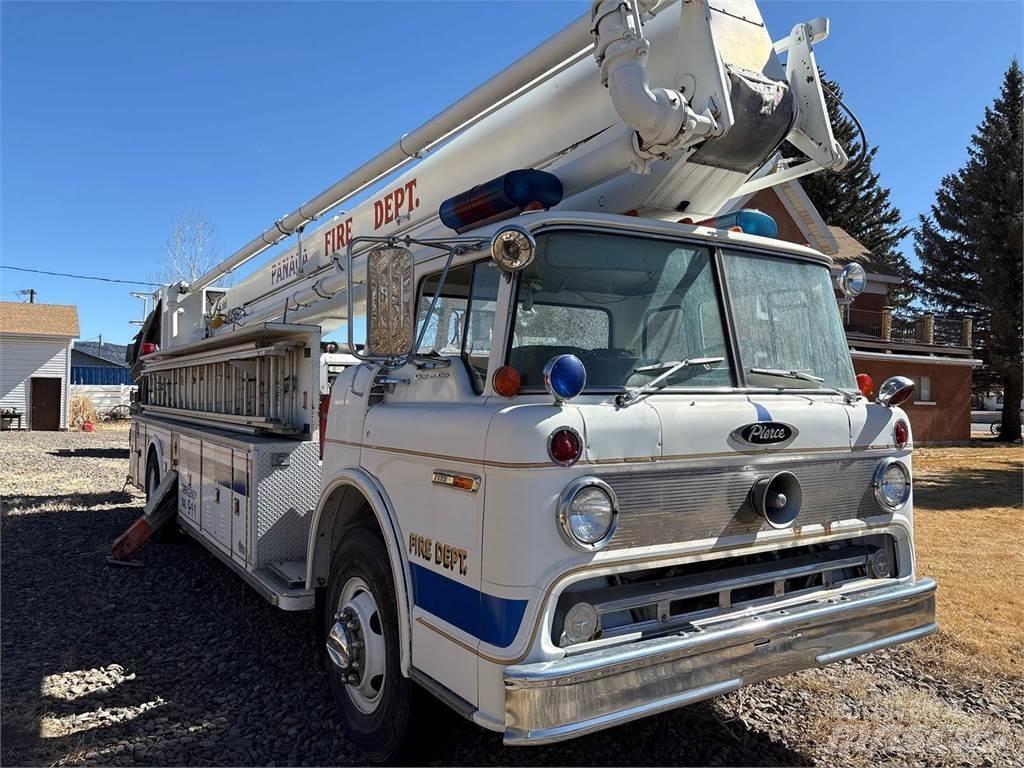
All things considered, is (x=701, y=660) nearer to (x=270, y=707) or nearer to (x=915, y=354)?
(x=270, y=707)

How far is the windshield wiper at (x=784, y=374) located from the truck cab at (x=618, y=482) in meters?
0.01

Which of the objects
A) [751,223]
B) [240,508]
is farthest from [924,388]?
[240,508]

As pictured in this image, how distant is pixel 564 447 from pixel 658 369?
0.76 meters

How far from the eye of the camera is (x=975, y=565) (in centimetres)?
710

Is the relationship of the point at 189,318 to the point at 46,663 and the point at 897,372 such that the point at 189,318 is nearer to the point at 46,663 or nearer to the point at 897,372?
the point at 46,663

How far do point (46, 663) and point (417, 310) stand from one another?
322cm

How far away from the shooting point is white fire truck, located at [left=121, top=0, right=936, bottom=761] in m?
2.60

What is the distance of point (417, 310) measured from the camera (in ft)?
12.2

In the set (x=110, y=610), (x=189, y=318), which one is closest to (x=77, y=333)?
(x=189, y=318)

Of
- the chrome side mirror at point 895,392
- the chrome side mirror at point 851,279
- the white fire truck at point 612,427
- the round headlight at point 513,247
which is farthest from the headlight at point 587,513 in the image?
the chrome side mirror at point 851,279

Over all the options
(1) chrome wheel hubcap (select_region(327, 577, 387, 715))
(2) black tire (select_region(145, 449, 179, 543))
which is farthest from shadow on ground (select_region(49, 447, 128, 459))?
(1) chrome wheel hubcap (select_region(327, 577, 387, 715))

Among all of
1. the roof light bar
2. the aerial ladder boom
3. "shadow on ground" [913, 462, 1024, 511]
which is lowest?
"shadow on ground" [913, 462, 1024, 511]

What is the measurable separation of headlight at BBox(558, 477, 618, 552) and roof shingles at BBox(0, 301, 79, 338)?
3225cm

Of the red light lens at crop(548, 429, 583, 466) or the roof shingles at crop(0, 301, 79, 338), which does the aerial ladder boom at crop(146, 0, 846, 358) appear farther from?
the roof shingles at crop(0, 301, 79, 338)
